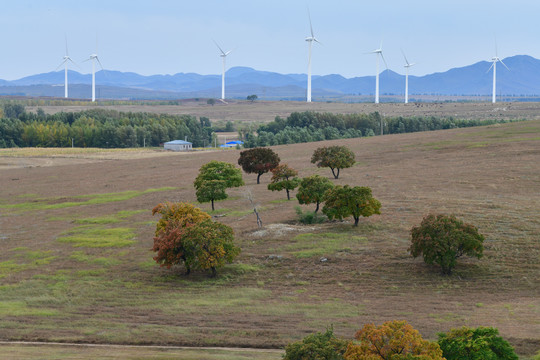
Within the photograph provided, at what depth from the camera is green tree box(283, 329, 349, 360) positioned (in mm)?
24344

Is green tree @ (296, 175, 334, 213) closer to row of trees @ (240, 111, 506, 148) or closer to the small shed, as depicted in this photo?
row of trees @ (240, 111, 506, 148)

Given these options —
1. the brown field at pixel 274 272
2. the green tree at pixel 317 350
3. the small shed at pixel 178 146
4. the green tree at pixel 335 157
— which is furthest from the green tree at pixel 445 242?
the small shed at pixel 178 146

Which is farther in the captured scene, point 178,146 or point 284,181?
point 178,146

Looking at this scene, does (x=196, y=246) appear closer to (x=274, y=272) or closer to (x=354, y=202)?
(x=274, y=272)

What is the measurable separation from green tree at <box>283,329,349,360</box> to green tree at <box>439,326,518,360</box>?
4.54 metres

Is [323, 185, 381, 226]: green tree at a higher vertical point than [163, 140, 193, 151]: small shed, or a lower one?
lower

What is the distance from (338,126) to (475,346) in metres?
Answer: 168

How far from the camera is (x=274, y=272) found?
46188 mm

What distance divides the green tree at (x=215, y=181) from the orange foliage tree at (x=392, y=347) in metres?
45.2

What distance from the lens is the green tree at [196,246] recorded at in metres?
45.6

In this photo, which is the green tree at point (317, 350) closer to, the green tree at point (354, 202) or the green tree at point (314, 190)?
the green tree at point (354, 202)

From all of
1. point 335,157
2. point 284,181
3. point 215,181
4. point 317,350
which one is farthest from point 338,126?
point 317,350

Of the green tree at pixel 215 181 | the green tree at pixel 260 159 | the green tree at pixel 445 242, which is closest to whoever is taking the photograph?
the green tree at pixel 445 242

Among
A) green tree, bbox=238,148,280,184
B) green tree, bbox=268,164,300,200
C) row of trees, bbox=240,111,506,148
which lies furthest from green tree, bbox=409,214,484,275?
row of trees, bbox=240,111,506,148
